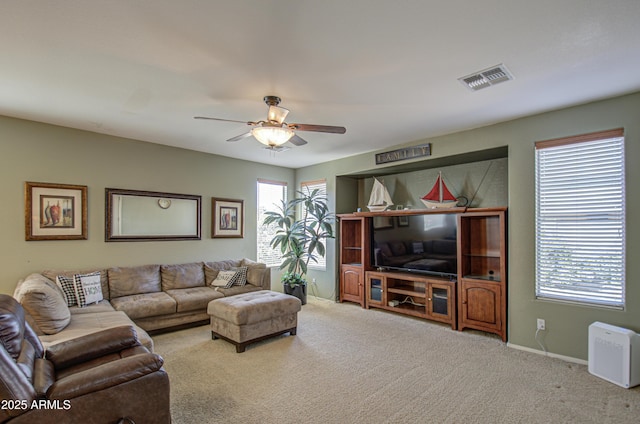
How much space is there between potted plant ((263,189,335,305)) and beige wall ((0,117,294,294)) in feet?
2.50

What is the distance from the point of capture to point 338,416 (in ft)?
7.79

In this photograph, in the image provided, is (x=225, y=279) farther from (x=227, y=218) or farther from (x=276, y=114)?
(x=276, y=114)

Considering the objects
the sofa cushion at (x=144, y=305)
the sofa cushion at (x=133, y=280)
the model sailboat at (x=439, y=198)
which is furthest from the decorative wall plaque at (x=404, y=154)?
the sofa cushion at (x=133, y=280)

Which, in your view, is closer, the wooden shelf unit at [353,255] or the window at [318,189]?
the wooden shelf unit at [353,255]

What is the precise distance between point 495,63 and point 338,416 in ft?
9.69

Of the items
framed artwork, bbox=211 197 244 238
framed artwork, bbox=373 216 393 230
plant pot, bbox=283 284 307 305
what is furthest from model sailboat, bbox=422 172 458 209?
framed artwork, bbox=211 197 244 238

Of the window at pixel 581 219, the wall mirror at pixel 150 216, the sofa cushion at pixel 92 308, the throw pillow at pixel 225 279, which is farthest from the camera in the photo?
the throw pillow at pixel 225 279

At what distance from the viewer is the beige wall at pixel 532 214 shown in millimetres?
3045

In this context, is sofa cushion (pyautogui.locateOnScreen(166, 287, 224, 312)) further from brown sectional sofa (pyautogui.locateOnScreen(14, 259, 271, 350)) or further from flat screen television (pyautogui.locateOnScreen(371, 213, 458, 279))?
flat screen television (pyautogui.locateOnScreen(371, 213, 458, 279))

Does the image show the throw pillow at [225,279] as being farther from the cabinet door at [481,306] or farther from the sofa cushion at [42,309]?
the cabinet door at [481,306]

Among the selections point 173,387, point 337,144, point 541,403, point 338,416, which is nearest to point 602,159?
point 541,403

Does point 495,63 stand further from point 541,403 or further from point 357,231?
point 357,231

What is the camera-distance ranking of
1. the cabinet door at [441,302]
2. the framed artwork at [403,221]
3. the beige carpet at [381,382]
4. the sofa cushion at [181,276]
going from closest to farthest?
the beige carpet at [381,382] → the cabinet door at [441,302] → the sofa cushion at [181,276] → the framed artwork at [403,221]

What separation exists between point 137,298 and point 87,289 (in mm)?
555
